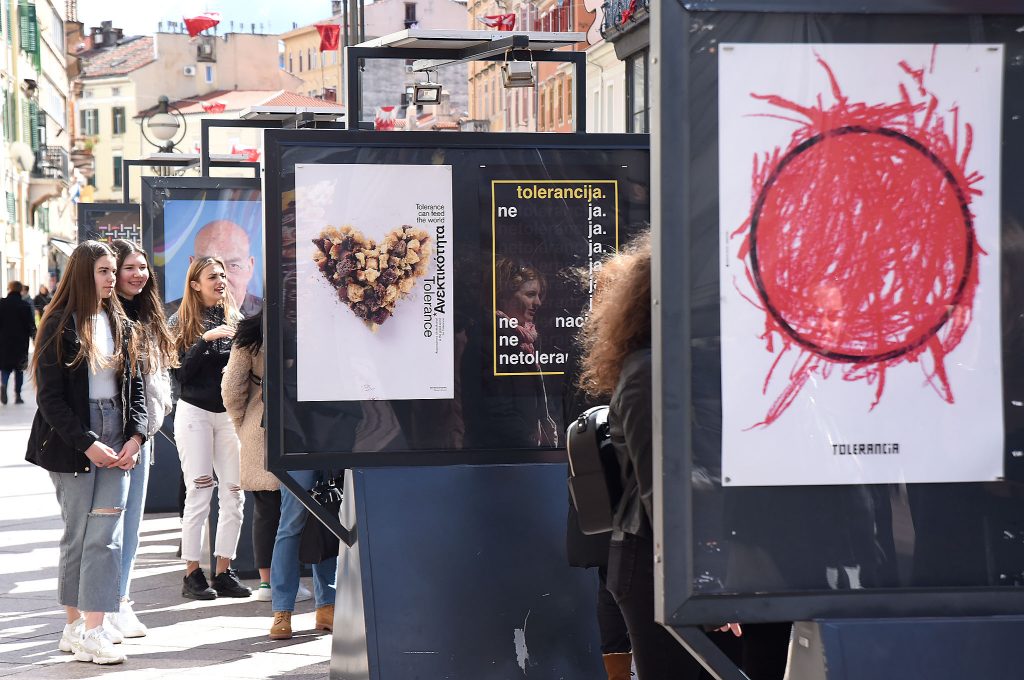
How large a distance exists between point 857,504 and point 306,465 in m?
2.91

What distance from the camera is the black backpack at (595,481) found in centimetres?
454

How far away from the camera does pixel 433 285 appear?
5895 mm

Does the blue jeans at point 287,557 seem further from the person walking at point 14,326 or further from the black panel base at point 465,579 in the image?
the person walking at point 14,326

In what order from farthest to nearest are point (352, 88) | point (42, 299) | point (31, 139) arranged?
1. point (31, 139)
2. point (42, 299)
3. point (352, 88)

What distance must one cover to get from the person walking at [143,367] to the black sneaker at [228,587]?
116cm

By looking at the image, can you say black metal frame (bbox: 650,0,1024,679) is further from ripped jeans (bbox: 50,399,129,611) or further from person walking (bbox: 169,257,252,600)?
person walking (bbox: 169,257,252,600)

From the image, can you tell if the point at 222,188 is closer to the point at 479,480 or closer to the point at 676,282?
the point at 479,480

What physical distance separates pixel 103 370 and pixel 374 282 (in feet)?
6.83

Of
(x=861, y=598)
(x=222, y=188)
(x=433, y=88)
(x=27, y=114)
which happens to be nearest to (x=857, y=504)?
(x=861, y=598)

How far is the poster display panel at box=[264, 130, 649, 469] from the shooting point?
5734mm

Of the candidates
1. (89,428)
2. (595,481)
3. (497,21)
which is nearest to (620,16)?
(497,21)

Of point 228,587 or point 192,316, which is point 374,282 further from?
point 228,587

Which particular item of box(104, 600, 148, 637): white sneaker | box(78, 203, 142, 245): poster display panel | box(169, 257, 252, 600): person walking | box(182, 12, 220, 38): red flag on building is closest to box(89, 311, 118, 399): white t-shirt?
box(104, 600, 148, 637): white sneaker

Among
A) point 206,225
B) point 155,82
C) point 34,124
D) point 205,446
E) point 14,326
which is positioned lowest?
point 205,446
